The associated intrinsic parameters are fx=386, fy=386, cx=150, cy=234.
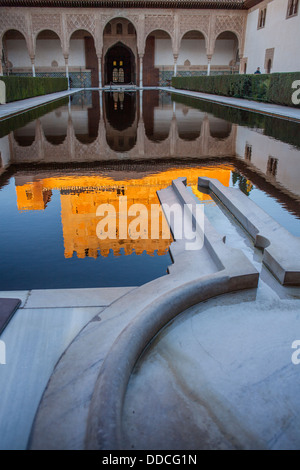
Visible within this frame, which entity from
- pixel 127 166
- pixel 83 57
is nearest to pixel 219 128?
pixel 127 166

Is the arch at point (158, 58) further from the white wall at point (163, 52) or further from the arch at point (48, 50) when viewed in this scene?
the arch at point (48, 50)

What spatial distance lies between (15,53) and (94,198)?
90.3 feet

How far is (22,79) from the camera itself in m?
15.1

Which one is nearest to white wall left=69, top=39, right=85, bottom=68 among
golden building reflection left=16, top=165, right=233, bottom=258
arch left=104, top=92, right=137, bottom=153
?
arch left=104, top=92, right=137, bottom=153

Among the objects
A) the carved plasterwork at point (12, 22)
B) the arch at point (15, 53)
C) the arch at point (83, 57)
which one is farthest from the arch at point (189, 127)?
the arch at point (15, 53)

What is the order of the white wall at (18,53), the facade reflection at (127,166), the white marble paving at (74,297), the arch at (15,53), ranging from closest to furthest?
the white marble paving at (74,297) < the facade reflection at (127,166) < the arch at (15,53) < the white wall at (18,53)

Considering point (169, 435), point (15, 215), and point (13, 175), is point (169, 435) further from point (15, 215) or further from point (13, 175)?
point (13, 175)

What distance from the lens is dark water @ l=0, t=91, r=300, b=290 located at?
2340 millimetres

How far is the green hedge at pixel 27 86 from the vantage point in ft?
44.7

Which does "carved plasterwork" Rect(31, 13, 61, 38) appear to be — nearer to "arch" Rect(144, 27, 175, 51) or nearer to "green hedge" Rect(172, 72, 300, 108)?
"arch" Rect(144, 27, 175, 51)

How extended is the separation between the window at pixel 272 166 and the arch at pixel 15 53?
2594 centimetres

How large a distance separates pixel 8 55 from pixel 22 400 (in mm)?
29955

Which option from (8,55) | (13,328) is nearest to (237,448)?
(13,328)

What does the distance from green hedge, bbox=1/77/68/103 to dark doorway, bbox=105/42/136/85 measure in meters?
9.35
